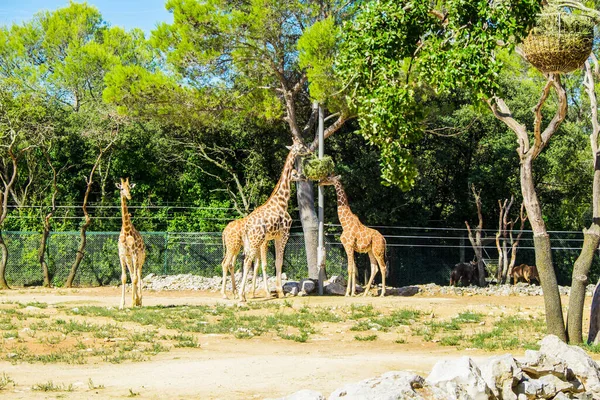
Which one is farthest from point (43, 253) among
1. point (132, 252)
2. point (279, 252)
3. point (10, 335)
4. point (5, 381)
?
point (5, 381)

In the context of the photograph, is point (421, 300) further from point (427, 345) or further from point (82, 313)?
point (82, 313)

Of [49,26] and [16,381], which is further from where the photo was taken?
[49,26]

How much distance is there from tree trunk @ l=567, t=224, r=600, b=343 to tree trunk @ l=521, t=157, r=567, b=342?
6.4 inches

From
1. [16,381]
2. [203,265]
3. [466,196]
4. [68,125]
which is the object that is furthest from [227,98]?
[16,381]

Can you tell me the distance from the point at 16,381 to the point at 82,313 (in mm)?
6690

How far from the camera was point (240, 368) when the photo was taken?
10.6 meters

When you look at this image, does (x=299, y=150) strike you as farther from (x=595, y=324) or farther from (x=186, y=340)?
(x=595, y=324)

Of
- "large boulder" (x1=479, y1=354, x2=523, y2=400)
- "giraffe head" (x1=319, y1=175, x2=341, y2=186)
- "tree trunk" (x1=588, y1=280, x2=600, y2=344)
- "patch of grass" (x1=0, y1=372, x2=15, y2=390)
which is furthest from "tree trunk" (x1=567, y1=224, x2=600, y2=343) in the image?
"giraffe head" (x1=319, y1=175, x2=341, y2=186)

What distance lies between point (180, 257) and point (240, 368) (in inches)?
676

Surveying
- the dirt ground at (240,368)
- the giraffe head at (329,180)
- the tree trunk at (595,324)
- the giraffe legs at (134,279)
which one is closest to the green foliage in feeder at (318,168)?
the giraffe head at (329,180)

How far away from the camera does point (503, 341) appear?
13500 mm

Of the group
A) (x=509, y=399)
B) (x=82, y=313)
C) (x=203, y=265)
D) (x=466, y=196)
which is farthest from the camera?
(x=466, y=196)

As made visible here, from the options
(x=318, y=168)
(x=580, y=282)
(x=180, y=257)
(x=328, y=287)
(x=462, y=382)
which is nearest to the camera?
(x=462, y=382)

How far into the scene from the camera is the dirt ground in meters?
9.12
